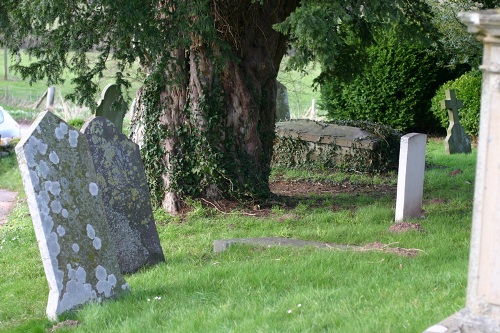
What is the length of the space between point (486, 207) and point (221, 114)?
24.5ft

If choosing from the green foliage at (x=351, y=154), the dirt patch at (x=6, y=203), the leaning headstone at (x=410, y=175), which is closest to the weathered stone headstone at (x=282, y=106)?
the green foliage at (x=351, y=154)

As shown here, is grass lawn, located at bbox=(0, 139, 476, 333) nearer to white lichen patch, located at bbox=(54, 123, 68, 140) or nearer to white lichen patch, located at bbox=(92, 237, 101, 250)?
white lichen patch, located at bbox=(92, 237, 101, 250)

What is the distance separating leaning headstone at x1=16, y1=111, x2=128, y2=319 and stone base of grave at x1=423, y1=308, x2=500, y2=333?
3.30m

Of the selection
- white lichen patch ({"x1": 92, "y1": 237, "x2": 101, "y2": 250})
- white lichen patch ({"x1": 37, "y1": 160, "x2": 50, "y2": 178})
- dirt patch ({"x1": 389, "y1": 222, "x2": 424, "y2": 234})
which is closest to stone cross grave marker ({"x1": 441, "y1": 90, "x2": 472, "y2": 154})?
dirt patch ({"x1": 389, "y1": 222, "x2": 424, "y2": 234})

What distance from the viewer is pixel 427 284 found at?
5.59 m

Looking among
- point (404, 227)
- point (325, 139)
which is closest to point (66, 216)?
point (404, 227)

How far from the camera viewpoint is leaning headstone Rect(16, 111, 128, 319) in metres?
5.77

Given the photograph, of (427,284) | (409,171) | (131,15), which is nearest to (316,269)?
(427,284)

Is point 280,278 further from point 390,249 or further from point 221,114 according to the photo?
point 221,114

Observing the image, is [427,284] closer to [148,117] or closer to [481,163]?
[481,163]

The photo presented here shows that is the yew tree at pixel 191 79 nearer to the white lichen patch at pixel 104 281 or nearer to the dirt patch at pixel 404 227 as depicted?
the dirt patch at pixel 404 227

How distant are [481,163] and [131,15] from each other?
5923 mm

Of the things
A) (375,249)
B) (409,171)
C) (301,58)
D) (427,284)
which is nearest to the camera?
(427,284)

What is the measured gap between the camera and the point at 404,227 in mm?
8719
